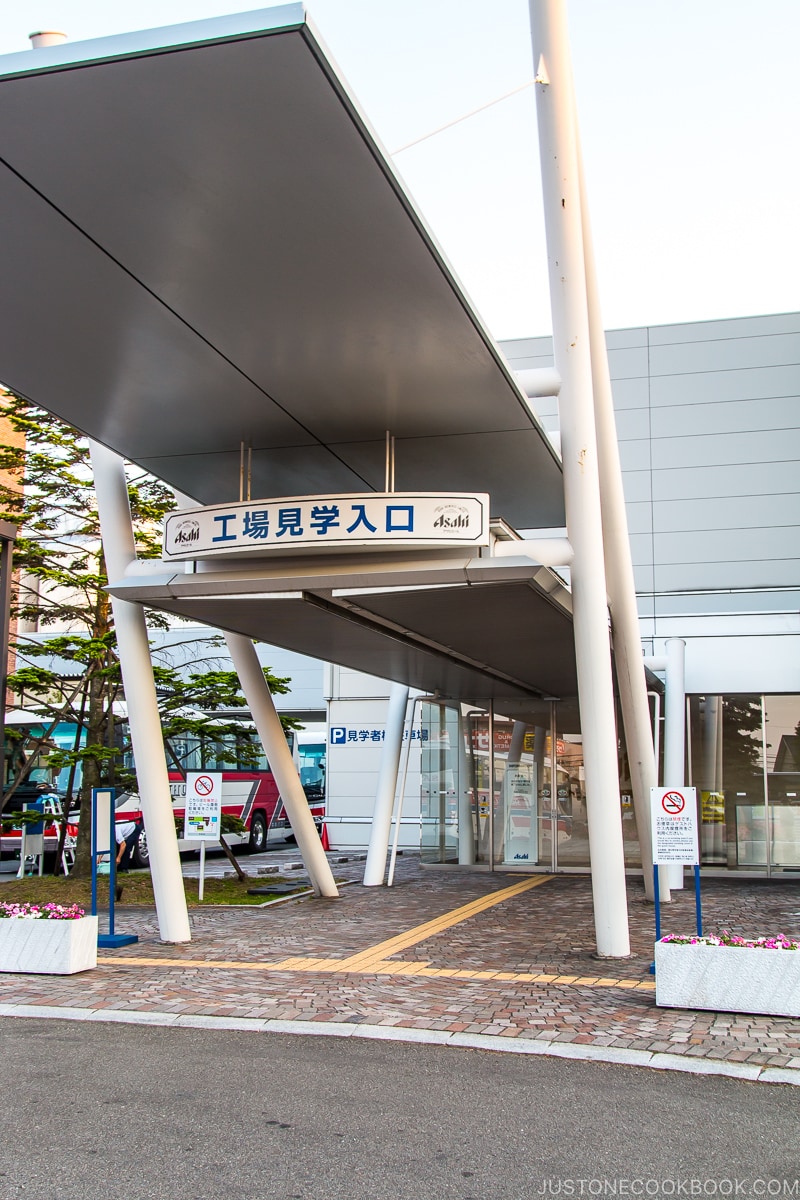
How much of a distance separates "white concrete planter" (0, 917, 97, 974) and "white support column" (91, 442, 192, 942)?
164 cm

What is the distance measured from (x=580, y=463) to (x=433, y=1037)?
5.75 meters

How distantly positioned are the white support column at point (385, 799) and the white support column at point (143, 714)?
6350mm

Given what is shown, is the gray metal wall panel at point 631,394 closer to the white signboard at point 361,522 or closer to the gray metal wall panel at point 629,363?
the gray metal wall panel at point 629,363

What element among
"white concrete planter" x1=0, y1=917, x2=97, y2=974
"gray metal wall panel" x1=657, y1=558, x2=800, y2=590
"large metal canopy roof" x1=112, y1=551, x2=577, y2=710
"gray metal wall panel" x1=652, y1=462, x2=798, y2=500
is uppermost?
"gray metal wall panel" x1=652, y1=462, x2=798, y2=500

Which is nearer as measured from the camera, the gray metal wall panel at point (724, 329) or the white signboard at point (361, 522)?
the white signboard at point (361, 522)

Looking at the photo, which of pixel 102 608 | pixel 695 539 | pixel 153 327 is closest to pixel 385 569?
pixel 153 327

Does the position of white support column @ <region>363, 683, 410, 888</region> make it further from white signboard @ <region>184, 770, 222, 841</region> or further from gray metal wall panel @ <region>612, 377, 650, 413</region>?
gray metal wall panel @ <region>612, 377, 650, 413</region>

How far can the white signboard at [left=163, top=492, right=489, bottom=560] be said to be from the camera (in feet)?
31.7

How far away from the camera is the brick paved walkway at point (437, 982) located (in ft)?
23.9

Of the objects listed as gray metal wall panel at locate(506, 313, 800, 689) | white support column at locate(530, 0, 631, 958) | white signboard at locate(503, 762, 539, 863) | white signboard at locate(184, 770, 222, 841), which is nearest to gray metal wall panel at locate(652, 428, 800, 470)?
gray metal wall panel at locate(506, 313, 800, 689)

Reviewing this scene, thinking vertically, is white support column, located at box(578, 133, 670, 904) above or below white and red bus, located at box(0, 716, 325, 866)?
above

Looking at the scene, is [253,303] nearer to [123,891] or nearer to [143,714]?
[143,714]

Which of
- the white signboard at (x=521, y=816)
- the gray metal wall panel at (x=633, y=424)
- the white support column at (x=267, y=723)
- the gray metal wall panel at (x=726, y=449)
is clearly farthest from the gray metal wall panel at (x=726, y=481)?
the white support column at (x=267, y=723)

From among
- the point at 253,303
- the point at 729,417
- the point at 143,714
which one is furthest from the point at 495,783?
the point at 253,303
